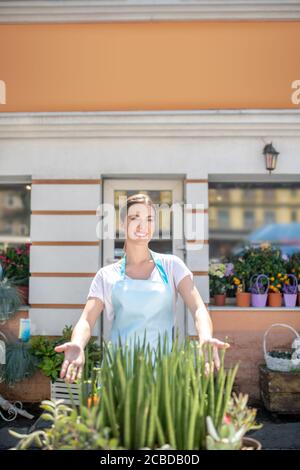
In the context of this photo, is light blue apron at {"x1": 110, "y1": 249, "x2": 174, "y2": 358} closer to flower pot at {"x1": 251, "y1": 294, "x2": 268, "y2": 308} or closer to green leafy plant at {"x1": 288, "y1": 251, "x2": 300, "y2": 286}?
flower pot at {"x1": 251, "y1": 294, "x2": 268, "y2": 308}

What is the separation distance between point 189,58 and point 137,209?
3.36m

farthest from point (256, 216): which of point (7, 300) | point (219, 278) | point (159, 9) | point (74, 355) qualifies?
point (74, 355)

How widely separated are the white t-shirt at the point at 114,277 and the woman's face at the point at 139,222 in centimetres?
15

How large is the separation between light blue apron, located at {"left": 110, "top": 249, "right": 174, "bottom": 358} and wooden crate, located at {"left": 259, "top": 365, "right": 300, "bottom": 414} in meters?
2.61

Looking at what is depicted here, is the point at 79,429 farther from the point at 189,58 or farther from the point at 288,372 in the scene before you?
the point at 189,58

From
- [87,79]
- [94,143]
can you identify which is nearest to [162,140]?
[94,143]

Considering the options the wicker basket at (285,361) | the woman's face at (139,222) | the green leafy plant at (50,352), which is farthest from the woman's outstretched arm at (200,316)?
the wicker basket at (285,361)

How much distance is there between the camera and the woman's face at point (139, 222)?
215 centimetres

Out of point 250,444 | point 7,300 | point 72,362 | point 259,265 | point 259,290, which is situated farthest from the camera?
point 259,265

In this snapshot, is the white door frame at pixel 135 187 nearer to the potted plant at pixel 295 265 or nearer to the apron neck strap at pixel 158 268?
the potted plant at pixel 295 265

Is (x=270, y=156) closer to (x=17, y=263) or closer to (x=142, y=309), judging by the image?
(x=17, y=263)

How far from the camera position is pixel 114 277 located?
7.06 feet

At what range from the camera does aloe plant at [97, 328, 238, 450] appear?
1.15 metres

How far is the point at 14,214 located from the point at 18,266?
733 mm
